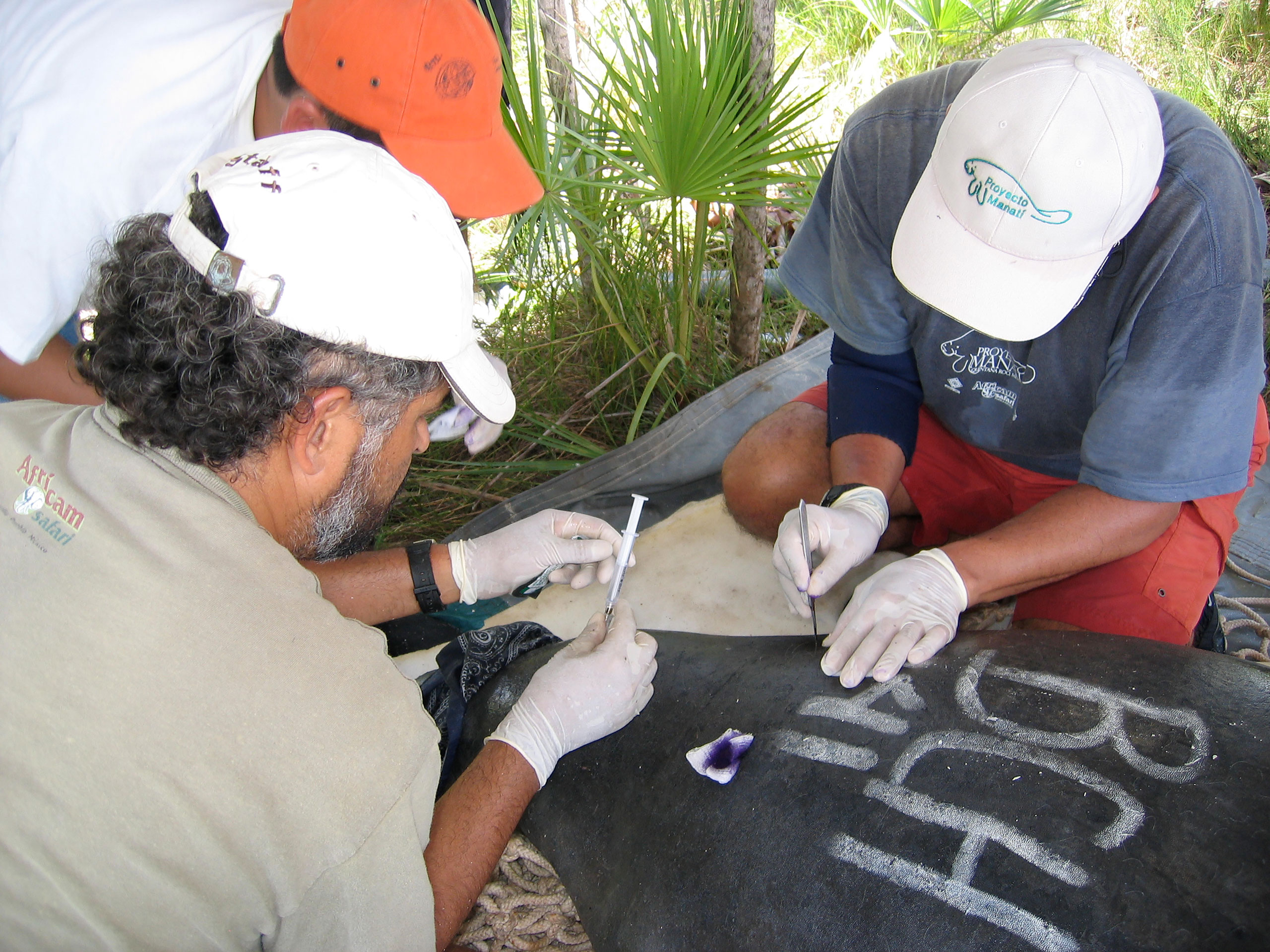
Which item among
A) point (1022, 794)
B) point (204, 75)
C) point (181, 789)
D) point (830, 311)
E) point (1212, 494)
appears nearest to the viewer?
point (181, 789)

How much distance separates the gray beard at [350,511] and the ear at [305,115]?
78 centimetres

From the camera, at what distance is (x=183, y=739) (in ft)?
3.12

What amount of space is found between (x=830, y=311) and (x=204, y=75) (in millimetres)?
1466

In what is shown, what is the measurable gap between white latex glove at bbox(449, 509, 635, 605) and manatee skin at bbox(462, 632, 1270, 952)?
0.47 meters

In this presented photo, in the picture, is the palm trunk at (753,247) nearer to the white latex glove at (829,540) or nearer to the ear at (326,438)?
the white latex glove at (829,540)

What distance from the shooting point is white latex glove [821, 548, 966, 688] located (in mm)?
1396

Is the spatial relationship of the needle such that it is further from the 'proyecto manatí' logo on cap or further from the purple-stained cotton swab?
the 'proyecto manatí' logo on cap

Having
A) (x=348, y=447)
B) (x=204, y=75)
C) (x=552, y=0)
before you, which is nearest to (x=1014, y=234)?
(x=348, y=447)

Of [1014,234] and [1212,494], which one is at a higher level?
[1014,234]

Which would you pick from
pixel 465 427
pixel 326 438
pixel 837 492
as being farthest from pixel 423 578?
pixel 837 492

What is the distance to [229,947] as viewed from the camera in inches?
38.7

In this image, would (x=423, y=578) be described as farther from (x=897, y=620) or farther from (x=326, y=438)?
(x=897, y=620)

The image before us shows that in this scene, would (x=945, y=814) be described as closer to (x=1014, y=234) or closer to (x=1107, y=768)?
(x=1107, y=768)

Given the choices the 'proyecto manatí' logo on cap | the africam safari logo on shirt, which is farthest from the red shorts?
the africam safari logo on shirt
